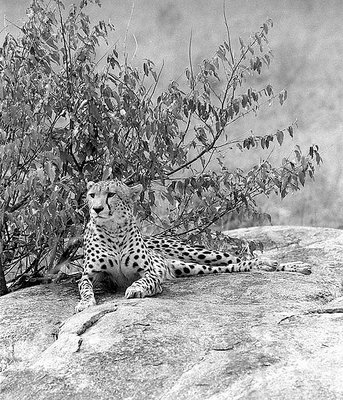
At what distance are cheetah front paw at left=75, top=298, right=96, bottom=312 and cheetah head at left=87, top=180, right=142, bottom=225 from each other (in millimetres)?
716

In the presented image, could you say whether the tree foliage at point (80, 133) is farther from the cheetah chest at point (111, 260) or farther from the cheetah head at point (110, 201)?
the cheetah chest at point (111, 260)

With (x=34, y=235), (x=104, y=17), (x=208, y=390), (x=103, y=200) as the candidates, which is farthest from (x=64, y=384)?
(x=104, y=17)

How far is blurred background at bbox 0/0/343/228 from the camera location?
42.3 feet

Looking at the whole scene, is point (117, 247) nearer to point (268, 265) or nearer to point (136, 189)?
point (136, 189)

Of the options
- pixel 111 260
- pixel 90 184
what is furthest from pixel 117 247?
pixel 90 184

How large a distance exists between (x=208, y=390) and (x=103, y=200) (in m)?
2.48

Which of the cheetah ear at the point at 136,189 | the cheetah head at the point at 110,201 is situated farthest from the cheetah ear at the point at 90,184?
the cheetah ear at the point at 136,189

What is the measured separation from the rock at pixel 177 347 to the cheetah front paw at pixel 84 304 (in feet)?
0.37

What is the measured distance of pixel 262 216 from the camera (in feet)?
25.3

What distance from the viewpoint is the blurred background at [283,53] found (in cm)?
1290

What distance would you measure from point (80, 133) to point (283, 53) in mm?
6785

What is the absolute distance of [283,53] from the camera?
13.3 m

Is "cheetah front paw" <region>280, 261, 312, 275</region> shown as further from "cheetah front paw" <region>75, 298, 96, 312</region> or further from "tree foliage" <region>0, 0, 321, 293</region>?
"cheetah front paw" <region>75, 298, 96, 312</region>

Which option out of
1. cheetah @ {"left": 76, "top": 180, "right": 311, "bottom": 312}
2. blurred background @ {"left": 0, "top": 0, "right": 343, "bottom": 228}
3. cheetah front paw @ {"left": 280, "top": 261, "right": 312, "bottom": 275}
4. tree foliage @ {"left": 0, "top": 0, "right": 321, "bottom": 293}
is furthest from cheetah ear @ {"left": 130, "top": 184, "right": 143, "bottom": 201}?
blurred background @ {"left": 0, "top": 0, "right": 343, "bottom": 228}
